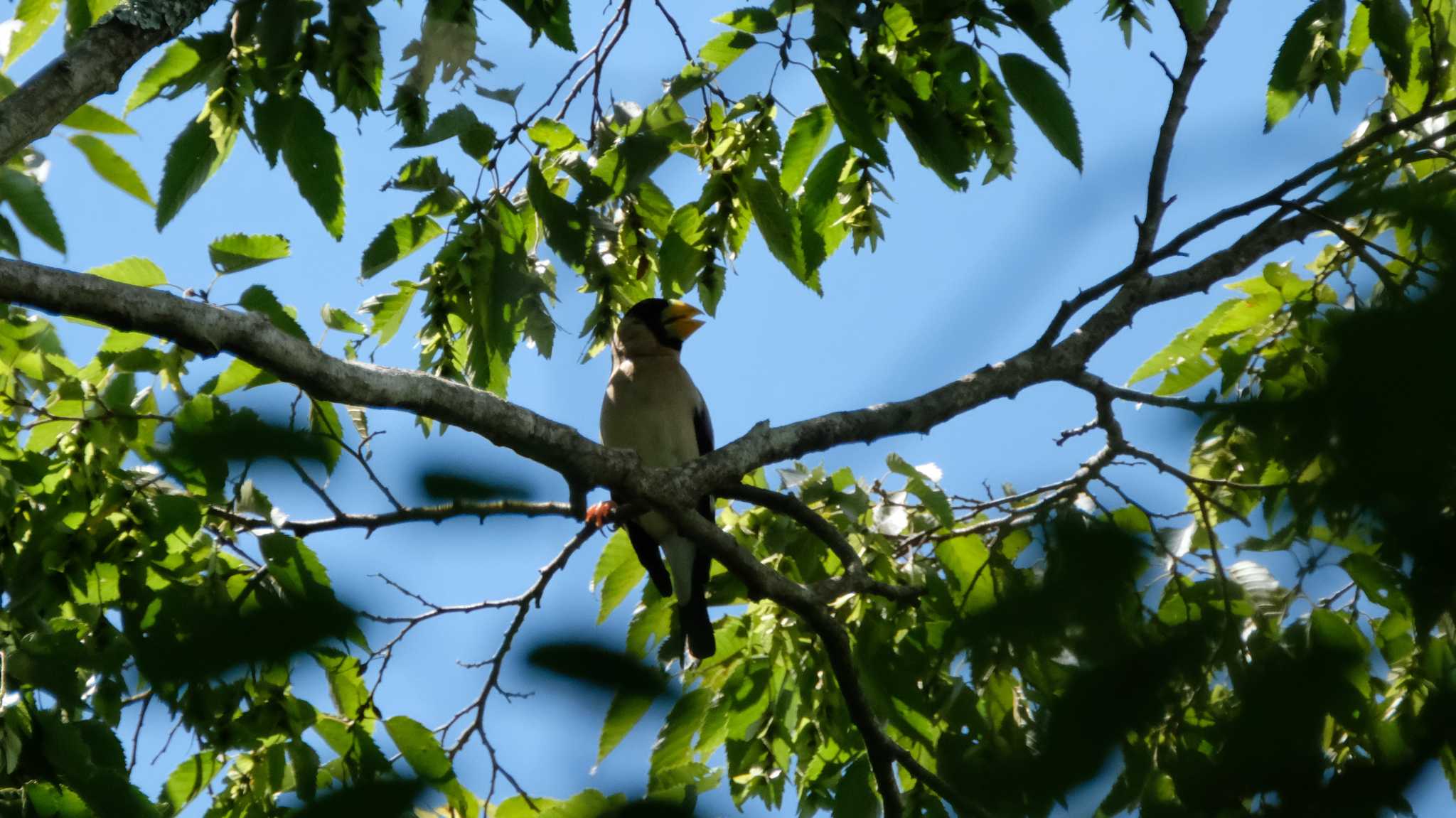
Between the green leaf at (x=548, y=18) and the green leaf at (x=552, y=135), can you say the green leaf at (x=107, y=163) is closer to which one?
the green leaf at (x=552, y=135)

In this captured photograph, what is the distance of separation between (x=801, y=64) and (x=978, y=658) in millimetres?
2510

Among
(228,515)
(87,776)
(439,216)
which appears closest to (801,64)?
(439,216)

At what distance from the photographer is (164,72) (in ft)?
10.7

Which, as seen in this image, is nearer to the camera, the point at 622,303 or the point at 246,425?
the point at 246,425

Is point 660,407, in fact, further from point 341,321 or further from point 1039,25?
point 1039,25

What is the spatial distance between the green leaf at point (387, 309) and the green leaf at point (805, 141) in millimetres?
1374

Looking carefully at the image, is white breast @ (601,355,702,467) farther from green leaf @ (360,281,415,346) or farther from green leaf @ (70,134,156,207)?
green leaf @ (70,134,156,207)

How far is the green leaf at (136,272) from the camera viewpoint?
336 centimetres

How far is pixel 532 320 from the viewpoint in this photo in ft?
11.3

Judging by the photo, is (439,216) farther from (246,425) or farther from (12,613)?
(246,425)

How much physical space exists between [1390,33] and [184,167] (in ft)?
10.4

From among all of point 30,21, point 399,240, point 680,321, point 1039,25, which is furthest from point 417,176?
point 680,321

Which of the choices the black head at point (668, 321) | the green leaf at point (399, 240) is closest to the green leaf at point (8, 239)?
the green leaf at point (399, 240)

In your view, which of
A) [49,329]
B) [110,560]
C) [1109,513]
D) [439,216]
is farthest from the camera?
[49,329]
